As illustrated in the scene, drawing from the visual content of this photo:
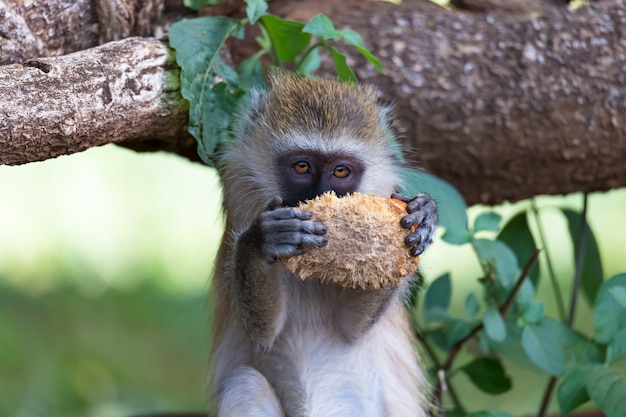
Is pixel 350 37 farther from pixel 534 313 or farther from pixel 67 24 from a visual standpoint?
pixel 534 313

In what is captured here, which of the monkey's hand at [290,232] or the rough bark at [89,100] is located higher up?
the rough bark at [89,100]

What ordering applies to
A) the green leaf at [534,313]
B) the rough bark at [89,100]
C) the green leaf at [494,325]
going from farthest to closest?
the green leaf at [534,313] → the green leaf at [494,325] → the rough bark at [89,100]

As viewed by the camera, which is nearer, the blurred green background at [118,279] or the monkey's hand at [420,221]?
the monkey's hand at [420,221]

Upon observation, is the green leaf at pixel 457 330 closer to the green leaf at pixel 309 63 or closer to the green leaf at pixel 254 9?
the green leaf at pixel 309 63

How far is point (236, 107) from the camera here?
3781 millimetres

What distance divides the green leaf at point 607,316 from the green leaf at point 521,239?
713mm

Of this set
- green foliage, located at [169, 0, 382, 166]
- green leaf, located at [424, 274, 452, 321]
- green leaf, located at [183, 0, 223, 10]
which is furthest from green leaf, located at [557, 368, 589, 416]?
green leaf, located at [183, 0, 223, 10]

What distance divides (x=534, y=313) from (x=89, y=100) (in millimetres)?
1978

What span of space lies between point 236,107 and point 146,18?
57 cm

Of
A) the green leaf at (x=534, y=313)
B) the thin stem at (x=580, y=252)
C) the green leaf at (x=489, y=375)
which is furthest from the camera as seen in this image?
the thin stem at (x=580, y=252)

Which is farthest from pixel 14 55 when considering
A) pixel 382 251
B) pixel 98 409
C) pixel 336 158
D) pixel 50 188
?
pixel 50 188

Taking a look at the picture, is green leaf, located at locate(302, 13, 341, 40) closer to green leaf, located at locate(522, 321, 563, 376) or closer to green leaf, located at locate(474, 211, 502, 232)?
green leaf, located at locate(474, 211, 502, 232)

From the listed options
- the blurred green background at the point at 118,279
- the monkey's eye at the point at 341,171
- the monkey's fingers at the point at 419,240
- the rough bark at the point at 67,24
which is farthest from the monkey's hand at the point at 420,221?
the blurred green background at the point at 118,279

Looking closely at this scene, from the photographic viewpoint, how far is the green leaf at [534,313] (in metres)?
3.75
